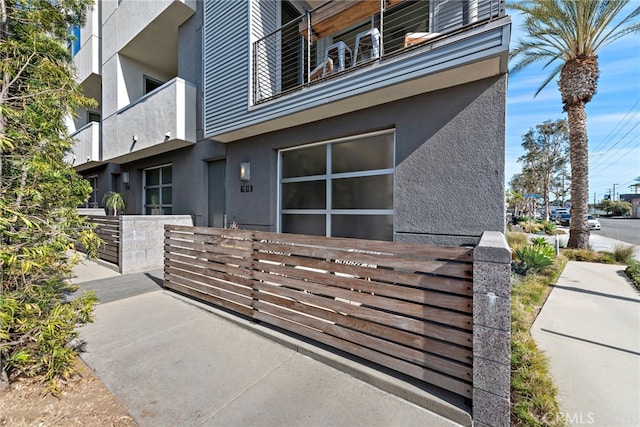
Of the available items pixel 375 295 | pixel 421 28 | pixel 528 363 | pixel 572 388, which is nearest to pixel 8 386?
pixel 375 295

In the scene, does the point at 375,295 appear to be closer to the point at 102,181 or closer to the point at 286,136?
the point at 286,136

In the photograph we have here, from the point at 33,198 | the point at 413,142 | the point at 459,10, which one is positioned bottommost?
the point at 33,198

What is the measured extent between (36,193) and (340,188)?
4066mm

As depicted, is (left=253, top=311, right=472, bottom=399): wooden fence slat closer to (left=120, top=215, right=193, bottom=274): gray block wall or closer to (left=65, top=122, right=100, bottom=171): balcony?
(left=120, top=215, right=193, bottom=274): gray block wall

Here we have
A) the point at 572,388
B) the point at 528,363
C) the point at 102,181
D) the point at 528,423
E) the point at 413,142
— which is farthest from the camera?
the point at 102,181

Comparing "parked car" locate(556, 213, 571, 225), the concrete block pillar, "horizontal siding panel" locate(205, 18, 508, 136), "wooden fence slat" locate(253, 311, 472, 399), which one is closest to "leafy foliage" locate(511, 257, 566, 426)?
the concrete block pillar

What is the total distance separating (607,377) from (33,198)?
5.29m

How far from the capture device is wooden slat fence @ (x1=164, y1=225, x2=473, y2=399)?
2.03 metres

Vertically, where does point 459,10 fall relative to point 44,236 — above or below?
above

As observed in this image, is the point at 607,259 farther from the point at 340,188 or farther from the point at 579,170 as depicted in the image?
the point at 340,188

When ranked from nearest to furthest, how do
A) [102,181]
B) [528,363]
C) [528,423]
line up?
[528,423] → [528,363] → [102,181]

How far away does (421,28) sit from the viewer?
5.63 metres

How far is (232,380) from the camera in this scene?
7.98 feet

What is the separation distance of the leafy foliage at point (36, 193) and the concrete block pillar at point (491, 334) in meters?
3.13
